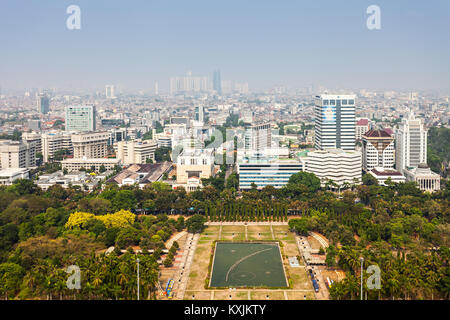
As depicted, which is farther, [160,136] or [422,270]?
[160,136]

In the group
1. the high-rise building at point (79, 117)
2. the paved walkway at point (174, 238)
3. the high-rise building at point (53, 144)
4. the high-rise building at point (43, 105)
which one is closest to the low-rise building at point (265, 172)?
the paved walkway at point (174, 238)

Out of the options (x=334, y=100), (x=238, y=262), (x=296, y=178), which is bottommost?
(x=238, y=262)

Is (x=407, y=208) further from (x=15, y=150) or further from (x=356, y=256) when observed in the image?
(x=15, y=150)

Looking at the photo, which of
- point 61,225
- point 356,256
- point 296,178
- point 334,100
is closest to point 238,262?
point 356,256

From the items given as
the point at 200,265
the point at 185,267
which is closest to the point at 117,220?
the point at 185,267

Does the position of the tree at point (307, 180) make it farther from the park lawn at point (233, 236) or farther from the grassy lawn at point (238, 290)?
the park lawn at point (233, 236)

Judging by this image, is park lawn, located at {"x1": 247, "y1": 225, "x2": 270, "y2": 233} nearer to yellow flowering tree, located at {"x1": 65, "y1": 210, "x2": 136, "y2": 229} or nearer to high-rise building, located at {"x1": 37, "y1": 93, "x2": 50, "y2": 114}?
yellow flowering tree, located at {"x1": 65, "y1": 210, "x2": 136, "y2": 229}

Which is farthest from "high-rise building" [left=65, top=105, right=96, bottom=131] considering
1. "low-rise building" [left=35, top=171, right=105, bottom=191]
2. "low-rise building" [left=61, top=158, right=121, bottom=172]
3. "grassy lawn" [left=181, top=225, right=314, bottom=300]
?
"grassy lawn" [left=181, top=225, right=314, bottom=300]
